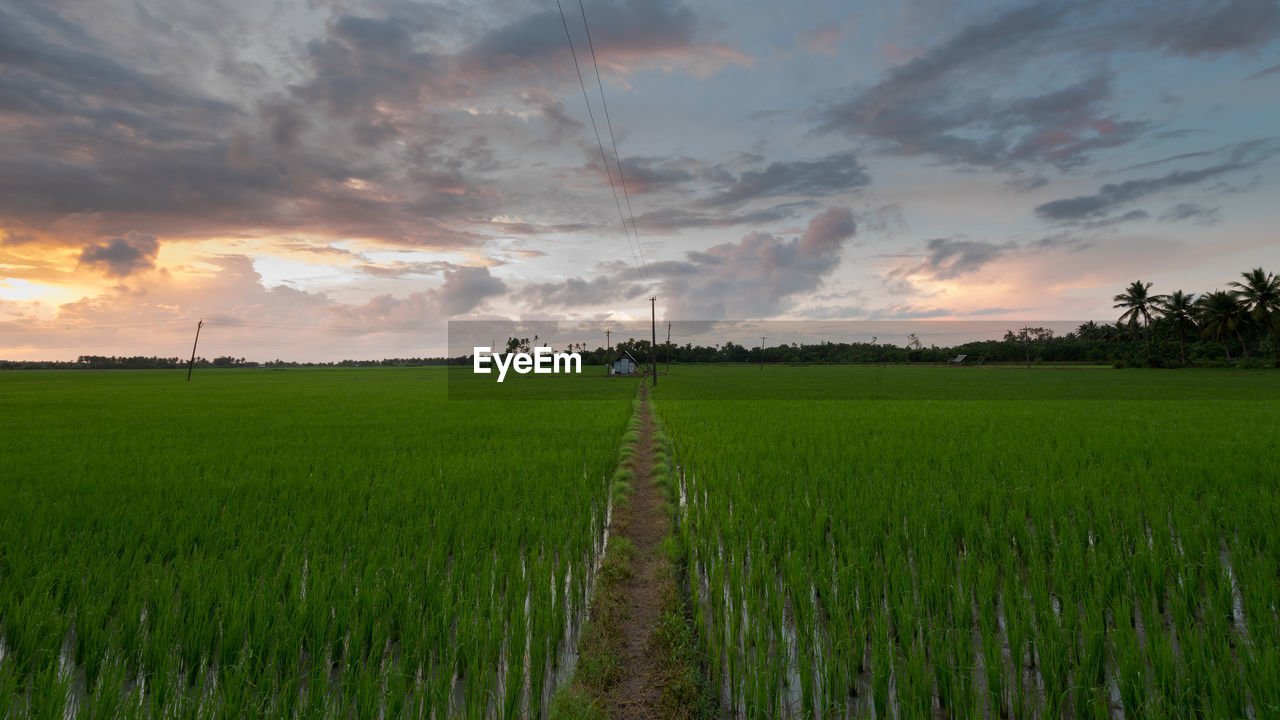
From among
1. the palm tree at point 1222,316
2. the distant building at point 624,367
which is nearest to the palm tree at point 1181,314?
the palm tree at point 1222,316

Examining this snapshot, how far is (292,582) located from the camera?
3.73m

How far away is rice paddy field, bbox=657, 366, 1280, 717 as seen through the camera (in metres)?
2.68

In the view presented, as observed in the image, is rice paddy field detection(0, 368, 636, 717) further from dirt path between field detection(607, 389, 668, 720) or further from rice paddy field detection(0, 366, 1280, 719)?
dirt path between field detection(607, 389, 668, 720)

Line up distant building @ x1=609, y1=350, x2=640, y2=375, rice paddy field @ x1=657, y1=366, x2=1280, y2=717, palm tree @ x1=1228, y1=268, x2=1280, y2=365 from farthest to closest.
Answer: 1. distant building @ x1=609, y1=350, x2=640, y2=375
2. palm tree @ x1=1228, y1=268, x2=1280, y2=365
3. rice paddy field @ x1=657, y1=366, x2=1280, y2=717

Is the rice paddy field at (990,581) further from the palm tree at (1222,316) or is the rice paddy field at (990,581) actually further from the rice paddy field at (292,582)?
the palm tree at (1222,316)

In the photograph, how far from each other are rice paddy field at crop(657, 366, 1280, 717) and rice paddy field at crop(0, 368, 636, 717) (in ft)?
4.37

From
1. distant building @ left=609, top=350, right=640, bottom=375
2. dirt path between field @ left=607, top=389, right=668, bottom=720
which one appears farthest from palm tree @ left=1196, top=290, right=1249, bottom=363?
dirt path between field @ left=607, top=389, right=668, bottom=720

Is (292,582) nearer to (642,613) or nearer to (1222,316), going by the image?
(642,613)

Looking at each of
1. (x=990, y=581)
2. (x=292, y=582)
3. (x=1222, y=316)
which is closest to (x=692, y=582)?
(x=990, y=581)

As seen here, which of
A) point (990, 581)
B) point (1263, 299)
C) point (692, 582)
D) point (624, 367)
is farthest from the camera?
point (624, 367)

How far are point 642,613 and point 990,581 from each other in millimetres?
2557

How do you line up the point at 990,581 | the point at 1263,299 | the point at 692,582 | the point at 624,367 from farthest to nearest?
1. the point at 624,367
2. the point at 1263,299
3. the point at 692,582
4. the point at 990,581

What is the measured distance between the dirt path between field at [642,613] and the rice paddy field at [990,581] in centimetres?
36

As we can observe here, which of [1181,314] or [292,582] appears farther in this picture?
[1181,314]
